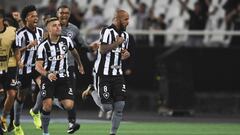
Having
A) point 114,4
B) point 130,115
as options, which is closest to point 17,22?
point 130,115

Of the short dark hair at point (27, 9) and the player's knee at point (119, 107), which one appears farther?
the short dark hair at point (27, 9)

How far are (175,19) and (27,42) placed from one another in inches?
383

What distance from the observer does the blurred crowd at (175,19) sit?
1117 inches

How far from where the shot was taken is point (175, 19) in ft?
95.7

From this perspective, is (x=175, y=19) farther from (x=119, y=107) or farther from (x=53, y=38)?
(x=53, y=38)

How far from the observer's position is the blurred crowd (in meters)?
28.4

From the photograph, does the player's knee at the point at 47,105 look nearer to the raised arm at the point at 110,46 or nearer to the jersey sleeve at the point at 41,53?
the jersey sleeve at the point at 41,53

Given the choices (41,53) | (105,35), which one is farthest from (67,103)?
(105,35)

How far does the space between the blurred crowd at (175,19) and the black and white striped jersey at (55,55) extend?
10.0 metres

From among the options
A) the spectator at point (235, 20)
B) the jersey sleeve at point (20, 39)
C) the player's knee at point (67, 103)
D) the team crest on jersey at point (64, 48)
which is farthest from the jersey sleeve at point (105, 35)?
the spectator at point (235, 20)

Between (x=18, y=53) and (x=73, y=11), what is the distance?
32.7ft

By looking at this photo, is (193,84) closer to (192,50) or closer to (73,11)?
(192,50)

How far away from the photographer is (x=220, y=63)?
28.8m

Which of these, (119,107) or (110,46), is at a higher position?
(110,46)
